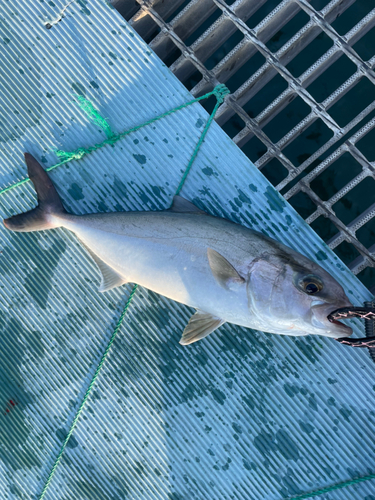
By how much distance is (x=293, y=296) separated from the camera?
2.74 meters

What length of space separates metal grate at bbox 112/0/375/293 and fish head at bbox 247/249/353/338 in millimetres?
1477

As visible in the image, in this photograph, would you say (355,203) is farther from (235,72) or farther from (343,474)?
(343,474)

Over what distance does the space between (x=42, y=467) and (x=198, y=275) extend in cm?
288

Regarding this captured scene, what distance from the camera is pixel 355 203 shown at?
4.68 meters

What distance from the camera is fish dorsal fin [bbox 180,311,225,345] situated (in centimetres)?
312

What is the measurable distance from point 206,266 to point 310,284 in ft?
2.79

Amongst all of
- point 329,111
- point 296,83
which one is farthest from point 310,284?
point 329,111

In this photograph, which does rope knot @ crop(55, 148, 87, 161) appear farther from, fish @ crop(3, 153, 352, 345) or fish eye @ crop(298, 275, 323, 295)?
fish eye @ crop(298, 275, 323, 295)

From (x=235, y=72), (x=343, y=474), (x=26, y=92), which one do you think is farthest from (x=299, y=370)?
(x=26, y=92)

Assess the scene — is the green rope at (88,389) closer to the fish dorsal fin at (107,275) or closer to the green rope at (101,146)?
the green rope at (101,146)

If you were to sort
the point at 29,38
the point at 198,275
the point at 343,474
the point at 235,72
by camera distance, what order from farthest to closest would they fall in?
the point at 235,72 < the point at 29,38 < the point at 343,474 < the point at 198,275

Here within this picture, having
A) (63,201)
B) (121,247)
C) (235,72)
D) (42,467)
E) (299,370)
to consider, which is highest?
(235,72)

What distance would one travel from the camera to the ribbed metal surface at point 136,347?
3.61 meters

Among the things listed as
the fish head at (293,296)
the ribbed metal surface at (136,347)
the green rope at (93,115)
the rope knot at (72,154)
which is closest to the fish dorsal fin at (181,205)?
the ribbed metal surface at (136,347)
